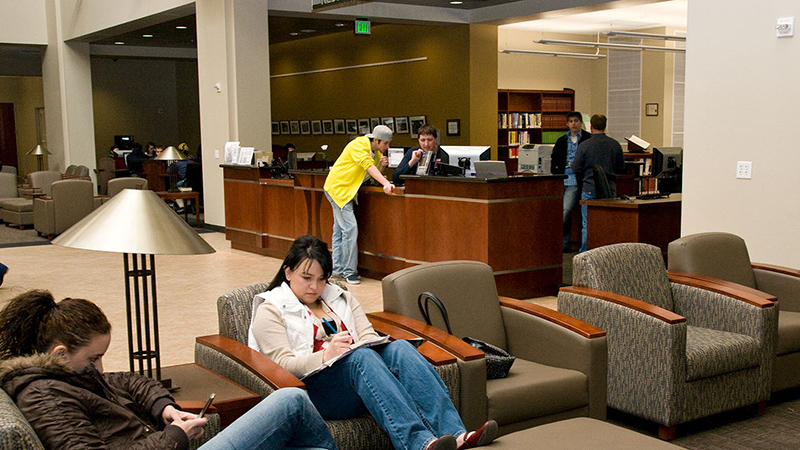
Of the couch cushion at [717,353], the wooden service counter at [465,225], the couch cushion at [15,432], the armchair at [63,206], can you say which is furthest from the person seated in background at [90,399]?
the armchair at [63,206]

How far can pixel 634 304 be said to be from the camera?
364cm

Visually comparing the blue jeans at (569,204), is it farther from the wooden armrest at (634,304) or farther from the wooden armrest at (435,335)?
the wooden armrest at (435,335)

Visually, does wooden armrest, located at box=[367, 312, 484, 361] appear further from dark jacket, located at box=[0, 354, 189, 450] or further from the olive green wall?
the olive green wall

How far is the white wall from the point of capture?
207 inches

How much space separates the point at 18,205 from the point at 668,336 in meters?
11.7

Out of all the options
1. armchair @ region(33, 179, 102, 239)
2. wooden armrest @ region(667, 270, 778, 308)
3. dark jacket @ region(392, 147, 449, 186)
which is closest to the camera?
wooden armrest @ region(667, 270, 778, 308)

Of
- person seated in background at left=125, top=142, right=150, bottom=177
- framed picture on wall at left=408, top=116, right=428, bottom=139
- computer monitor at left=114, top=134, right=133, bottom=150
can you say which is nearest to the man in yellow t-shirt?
framed picture on wall at left=408, top=116, right=428, bottom=139

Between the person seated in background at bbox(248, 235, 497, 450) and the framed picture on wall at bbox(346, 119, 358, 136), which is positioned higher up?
the framed picture on wall at bbox(346, 119, 358, 136)

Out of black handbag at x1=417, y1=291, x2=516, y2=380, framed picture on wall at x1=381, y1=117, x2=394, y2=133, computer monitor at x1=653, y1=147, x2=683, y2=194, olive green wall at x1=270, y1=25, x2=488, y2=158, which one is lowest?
black handbag at x1=417, y1=291, x2=516, y2=380

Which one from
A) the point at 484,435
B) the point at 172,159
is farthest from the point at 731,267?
the point at 172,159

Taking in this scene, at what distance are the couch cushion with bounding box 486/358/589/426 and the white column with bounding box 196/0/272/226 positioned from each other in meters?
7.64

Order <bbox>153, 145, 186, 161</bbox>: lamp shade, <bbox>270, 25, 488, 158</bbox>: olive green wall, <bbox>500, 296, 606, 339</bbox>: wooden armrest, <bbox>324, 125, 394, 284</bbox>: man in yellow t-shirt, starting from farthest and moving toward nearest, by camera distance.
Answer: <bbox>270, 25, 488, 158</bbox>: olive green wall
<bbox>153, 145, 186, 161</bbox>: lamp shade
<bbox>324, 125, 394, 284</bbox>: man in yellow t-shirt
<bbox>500, 296, 606, 339</bbox>: wooden armrest

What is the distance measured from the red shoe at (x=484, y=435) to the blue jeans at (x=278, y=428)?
1.54 feet

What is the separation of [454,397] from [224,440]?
40.9 inches
